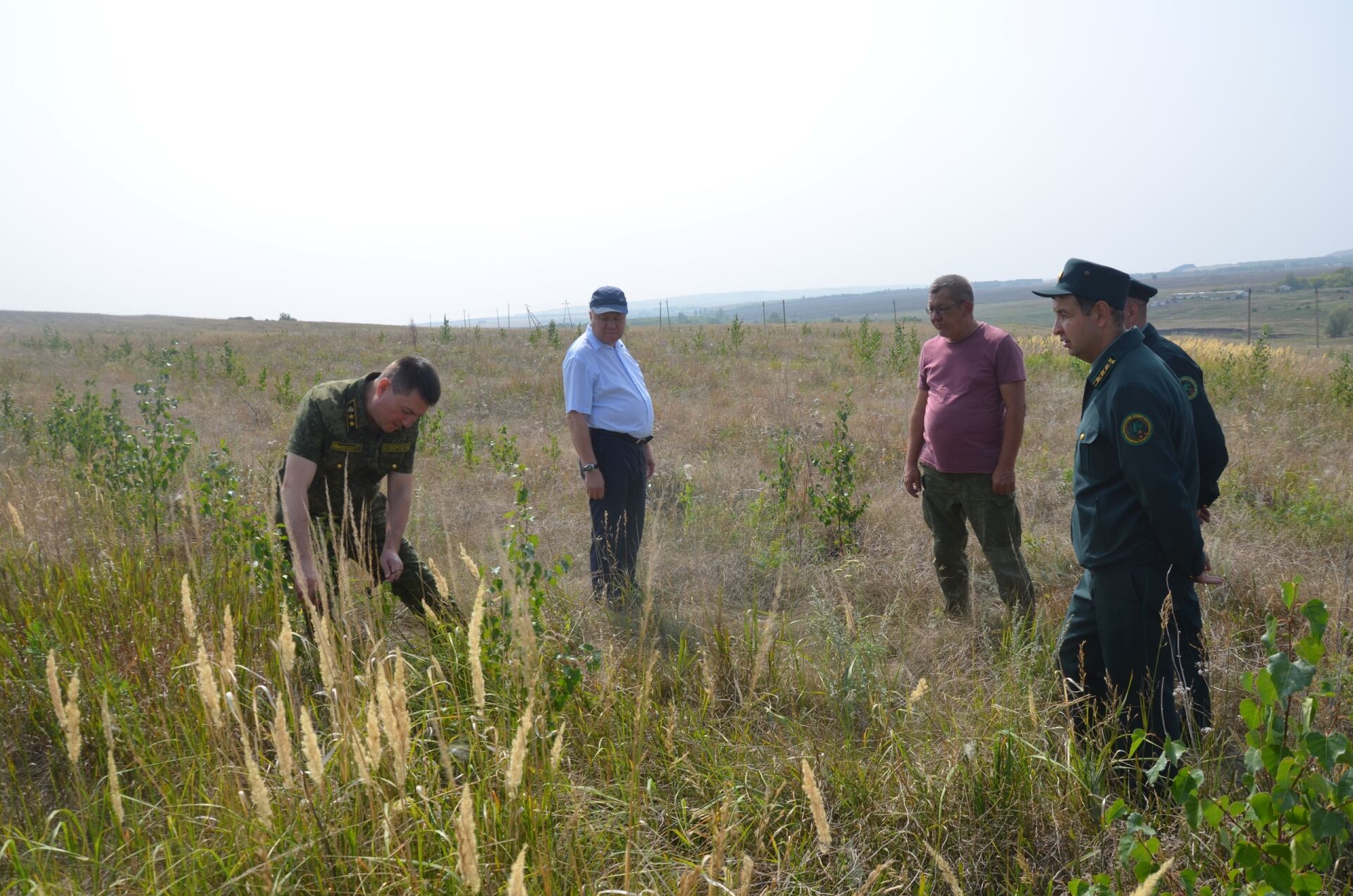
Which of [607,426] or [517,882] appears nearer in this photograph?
[517,882]

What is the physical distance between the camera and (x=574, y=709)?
8.89ft

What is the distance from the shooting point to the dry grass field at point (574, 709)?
6.04 ft

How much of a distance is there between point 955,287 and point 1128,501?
1661 millimetres

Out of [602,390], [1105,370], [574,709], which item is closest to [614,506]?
[602,390]

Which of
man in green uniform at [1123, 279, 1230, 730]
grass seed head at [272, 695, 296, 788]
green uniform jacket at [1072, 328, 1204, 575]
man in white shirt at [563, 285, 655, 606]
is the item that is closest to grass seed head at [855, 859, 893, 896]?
grass seed head at [272, 695, 296, 788]

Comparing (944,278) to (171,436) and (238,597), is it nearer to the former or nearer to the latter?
(238,597)

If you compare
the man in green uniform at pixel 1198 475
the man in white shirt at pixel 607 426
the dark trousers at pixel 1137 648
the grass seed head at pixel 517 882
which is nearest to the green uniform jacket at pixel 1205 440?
the man in green uniform at pixel 1198 475

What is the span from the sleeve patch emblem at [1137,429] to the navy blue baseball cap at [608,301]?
2.55m

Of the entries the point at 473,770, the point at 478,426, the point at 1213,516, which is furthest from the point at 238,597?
the point at 478,426

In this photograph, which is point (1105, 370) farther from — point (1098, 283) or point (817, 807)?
point (817, 807)

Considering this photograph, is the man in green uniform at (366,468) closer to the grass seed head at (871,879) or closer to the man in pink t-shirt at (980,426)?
the grass seed head at (871,879)

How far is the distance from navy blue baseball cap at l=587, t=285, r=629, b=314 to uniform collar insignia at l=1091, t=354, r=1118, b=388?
237 cm

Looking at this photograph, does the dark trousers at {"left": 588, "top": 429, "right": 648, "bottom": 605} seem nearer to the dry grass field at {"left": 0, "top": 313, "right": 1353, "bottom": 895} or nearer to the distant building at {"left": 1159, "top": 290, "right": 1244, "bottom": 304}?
the dry grass field at {"left": 0, "top": 313, "right": 1353, "bottom": 895}

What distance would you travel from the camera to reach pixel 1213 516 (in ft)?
19.0
